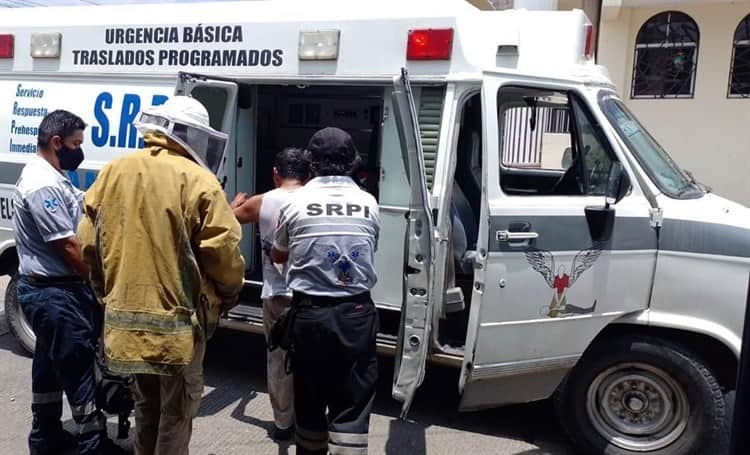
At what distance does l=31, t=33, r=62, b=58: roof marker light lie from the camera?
4820 mm

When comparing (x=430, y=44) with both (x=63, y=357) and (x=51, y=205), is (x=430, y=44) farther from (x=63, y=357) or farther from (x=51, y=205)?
(x=63, y=357)

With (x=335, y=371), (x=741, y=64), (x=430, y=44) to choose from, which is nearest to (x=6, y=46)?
(x=430, y=44)

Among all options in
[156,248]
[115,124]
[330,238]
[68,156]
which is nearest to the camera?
[156,248]

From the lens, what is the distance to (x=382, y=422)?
4.17 metres

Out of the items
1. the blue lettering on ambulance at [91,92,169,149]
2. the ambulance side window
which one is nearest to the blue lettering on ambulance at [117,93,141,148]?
the blue lettering on ambulance at [91,92,169,149]

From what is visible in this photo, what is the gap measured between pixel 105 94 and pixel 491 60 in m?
2.80

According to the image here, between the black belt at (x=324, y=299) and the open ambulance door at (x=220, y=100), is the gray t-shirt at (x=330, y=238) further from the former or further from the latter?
the open ambulance door at (x=220, y=100)

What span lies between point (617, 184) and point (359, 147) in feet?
9.77

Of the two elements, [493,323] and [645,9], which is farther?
[645,9]

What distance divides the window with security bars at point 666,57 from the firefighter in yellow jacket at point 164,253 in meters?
10.1

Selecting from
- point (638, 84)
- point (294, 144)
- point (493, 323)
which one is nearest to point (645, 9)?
point (638, 84)

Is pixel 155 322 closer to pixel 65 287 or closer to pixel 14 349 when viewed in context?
pixel 65 287

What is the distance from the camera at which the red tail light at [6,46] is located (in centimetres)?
498

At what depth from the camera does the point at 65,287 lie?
3.34 meters
